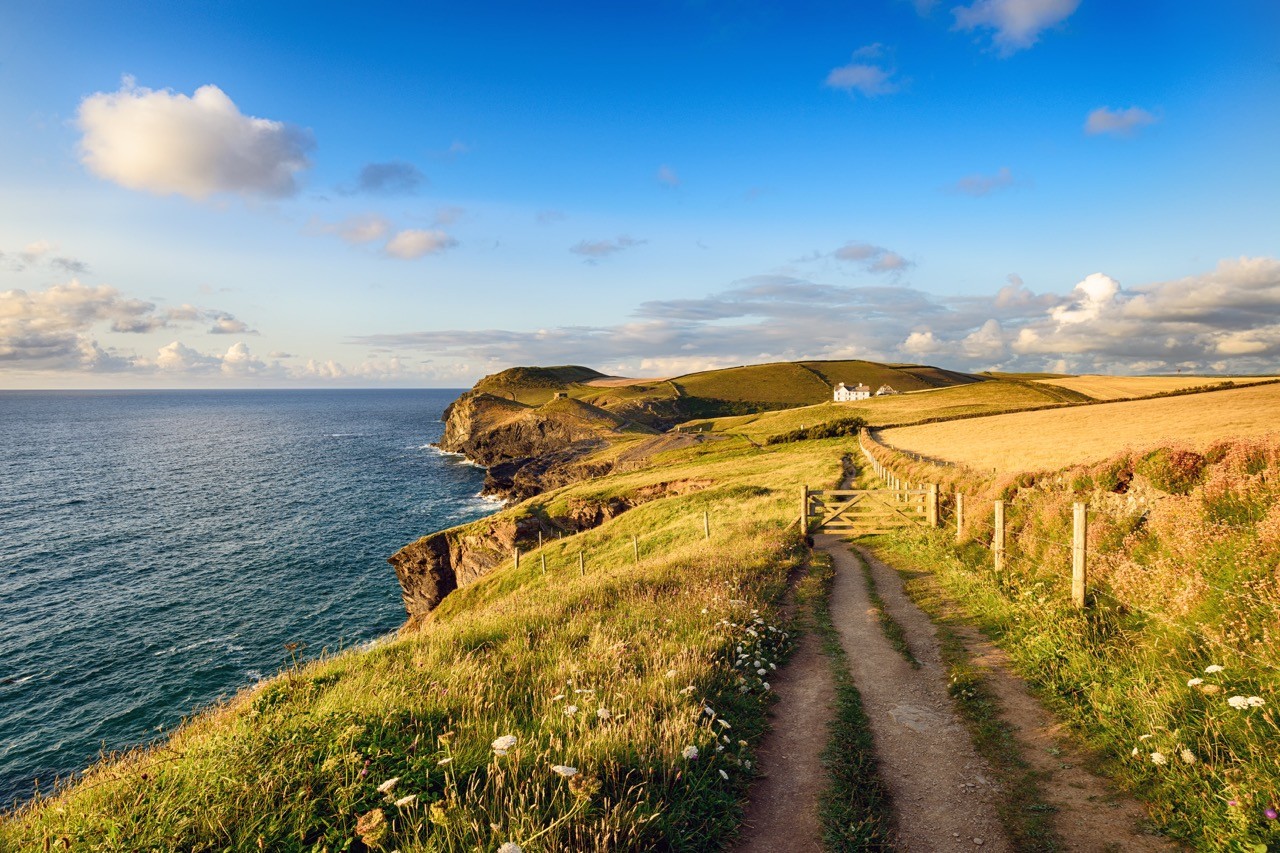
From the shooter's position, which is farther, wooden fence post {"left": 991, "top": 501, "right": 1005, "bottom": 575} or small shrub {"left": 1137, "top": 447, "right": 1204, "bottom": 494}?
wooden fence post {"left": 991, "top": 501, "right": 1005, "bottom": 575}

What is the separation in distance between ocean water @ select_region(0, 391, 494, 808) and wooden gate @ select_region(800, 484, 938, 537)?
19.1 metres

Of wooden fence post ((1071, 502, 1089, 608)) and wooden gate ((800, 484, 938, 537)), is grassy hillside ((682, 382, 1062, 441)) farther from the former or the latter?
wooden fence post ((1071, 502, 1089, 608))

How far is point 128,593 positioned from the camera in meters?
49.8

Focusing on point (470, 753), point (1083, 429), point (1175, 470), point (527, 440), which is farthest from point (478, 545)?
point (527, 440)

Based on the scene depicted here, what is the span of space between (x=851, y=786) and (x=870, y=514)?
21336 mm

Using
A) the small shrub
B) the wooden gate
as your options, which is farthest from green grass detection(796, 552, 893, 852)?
the wooden gate

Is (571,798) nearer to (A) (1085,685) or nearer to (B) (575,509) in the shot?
(A) (1085,685)

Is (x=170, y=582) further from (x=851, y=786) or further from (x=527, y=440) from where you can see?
(x=527, y=440)

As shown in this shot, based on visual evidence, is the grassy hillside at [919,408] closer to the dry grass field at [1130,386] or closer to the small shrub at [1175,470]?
the dry grass field at [1130,386]

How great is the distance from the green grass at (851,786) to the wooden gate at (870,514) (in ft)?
52.5

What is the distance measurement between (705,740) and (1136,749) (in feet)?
15.7

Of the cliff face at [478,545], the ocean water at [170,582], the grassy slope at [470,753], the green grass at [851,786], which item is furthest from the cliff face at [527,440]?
the green grass at [851,786]

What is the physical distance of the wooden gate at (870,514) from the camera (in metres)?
25.5

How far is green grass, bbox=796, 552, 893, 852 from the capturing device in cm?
591
